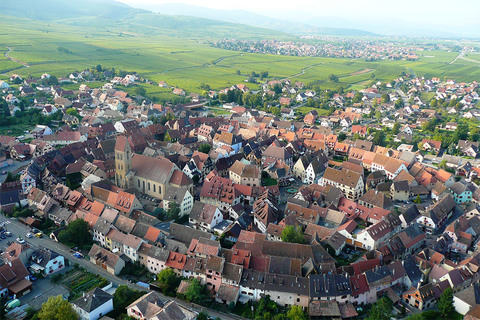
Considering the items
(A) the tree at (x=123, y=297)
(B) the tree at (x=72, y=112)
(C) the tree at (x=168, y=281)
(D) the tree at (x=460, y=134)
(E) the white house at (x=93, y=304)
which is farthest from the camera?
(B) the tree at (x=72, y=112)

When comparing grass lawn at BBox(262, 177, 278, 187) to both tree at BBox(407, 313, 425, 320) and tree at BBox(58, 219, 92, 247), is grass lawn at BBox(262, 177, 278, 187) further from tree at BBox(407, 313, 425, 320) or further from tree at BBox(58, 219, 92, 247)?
tree at BBox(407, 313, 425, 320)

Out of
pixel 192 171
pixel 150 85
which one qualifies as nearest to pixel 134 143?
pixel 192 171

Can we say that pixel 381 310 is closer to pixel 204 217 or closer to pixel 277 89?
pixel 204 217

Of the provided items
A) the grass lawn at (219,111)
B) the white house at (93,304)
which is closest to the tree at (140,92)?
the grass lawn at (219,111)

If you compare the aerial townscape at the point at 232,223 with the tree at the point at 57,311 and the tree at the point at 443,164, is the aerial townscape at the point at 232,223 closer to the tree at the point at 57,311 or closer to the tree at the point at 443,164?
the tree at the point at 57,311

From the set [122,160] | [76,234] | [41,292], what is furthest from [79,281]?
[122,160]

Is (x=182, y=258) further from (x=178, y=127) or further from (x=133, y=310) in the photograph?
(x=178, y=127)

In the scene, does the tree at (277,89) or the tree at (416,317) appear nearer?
the tree at (416,317)
